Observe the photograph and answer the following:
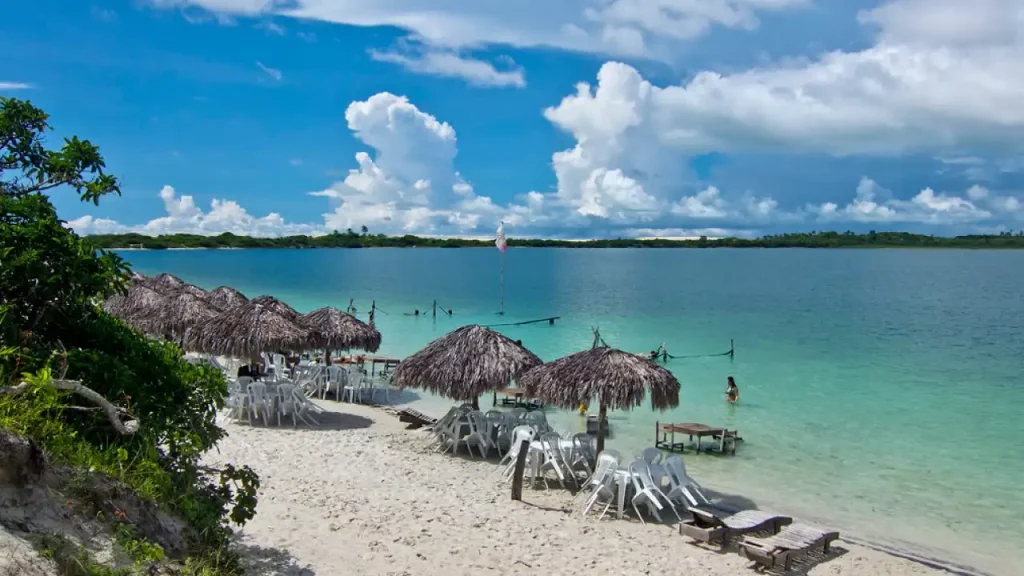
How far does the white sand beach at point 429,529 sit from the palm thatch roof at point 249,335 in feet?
10.1

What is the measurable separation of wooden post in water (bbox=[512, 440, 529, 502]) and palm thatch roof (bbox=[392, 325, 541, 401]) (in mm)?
2176

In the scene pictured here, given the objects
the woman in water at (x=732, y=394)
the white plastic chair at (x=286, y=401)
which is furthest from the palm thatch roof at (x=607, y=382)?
the woman in water at (x=732, y=394)

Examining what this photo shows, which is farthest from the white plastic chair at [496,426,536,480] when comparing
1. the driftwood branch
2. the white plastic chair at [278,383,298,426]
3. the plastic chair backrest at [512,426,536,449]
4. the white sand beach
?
the driftwood branch

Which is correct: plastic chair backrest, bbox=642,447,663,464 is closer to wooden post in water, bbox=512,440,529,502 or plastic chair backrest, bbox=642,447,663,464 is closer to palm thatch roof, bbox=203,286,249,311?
wooden post in water, bbox=512,440,529,502

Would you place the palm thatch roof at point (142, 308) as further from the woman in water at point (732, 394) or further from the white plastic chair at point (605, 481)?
the woman in water at point (732, 394)

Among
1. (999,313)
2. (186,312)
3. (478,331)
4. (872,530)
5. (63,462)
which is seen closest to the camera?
(63,462)

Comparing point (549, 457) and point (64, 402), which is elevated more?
point (64, 402)

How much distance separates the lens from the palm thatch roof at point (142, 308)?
16891 mm

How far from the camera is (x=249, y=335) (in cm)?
1414

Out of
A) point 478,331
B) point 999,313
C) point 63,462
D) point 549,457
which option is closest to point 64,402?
point 63,462

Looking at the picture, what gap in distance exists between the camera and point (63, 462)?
164 inches

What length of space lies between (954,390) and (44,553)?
22.8 m

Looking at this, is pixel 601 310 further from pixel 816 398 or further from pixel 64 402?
pixel 64 402

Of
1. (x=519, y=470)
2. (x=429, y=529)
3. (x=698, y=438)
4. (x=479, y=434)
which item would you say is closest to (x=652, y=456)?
(x=519, y=470)
